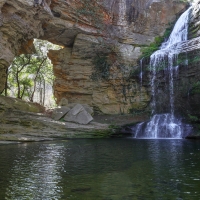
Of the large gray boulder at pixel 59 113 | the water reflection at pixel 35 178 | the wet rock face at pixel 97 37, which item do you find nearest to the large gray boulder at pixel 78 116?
the large gray boulder at pixel 59 113

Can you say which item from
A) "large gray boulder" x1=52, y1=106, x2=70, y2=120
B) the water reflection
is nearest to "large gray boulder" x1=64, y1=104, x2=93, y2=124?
"large gray boulder" x1=52, y1=106, x2=70, y2=120

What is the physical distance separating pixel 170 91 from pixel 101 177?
14753 millimetres

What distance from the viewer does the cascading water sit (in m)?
17.3

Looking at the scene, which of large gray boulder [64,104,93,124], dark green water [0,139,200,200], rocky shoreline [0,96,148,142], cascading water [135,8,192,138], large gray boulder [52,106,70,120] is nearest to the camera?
dark green water [0,139,200,200]

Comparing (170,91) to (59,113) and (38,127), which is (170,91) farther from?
(38,127)

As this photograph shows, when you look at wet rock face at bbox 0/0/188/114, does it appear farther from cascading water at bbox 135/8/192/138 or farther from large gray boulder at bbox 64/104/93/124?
large gray boulder at bbox 64/104/93/124

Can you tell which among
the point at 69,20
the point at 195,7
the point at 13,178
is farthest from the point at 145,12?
the point at 13,178

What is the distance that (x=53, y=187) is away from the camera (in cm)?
548

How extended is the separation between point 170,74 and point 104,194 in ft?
52.9

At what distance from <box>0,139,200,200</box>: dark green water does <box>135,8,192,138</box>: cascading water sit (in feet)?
27.8

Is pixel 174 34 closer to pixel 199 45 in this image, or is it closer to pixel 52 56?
pixel 199 45

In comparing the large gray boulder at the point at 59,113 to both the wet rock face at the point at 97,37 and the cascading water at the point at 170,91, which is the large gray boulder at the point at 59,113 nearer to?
the wet rock face at the point at 97,37

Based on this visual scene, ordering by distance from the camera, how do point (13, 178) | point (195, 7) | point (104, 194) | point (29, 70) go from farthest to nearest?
point (29, 70) → point (195, 7) → point (13, 178) → point (104, 194)

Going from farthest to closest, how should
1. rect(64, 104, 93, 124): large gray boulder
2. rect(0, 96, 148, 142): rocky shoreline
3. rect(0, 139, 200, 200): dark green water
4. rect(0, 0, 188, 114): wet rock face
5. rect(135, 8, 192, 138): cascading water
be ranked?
rect(0, 0, 188, 114): wet rock face < rect(64, 104, 93, 124): large gray boulder < rect(135, 8, 192, 138): cascading water < rect(0, 96, 148, 142): rocky shoreline < rect(0, 139, 200, 200): dark green water
